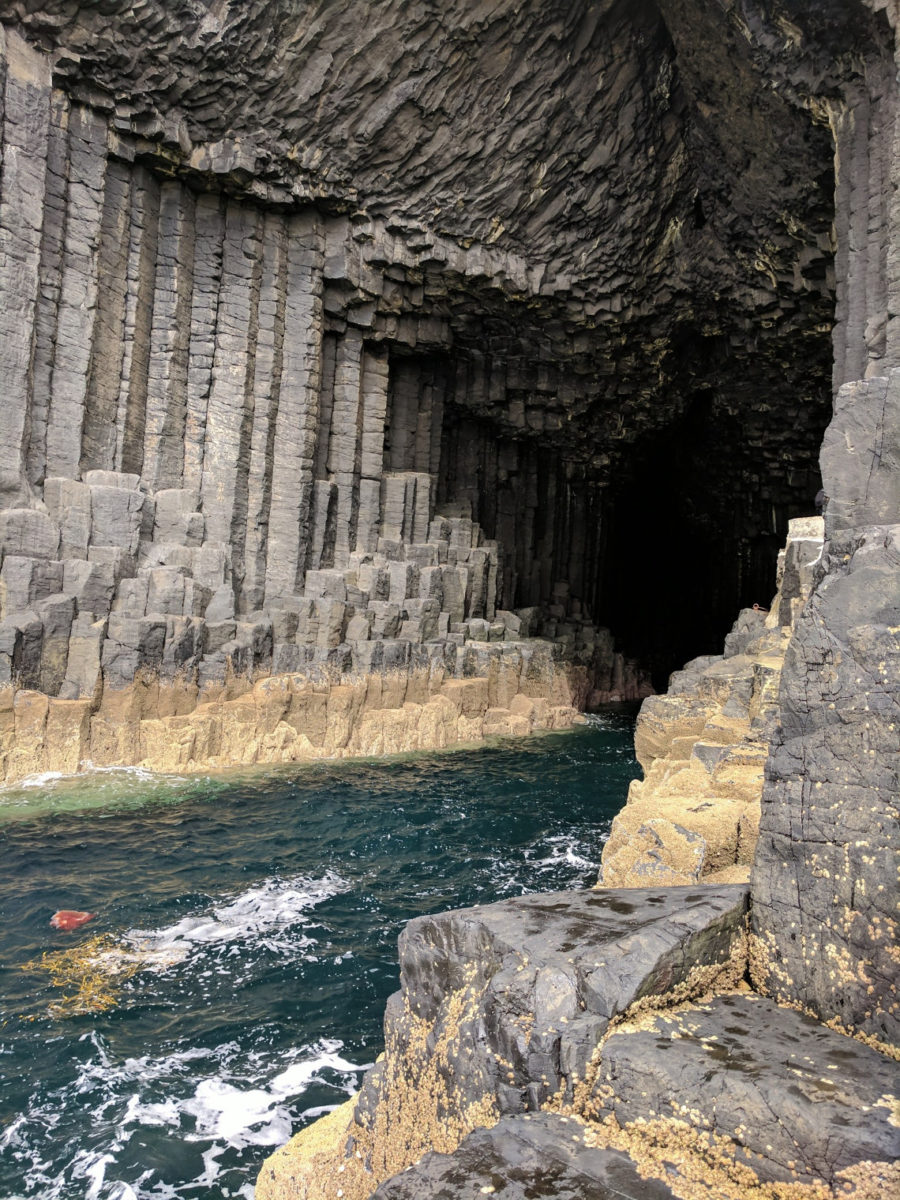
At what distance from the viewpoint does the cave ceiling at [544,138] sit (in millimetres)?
16781

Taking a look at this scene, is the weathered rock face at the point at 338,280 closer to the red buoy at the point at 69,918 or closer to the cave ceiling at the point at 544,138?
the cave ceiling at the point at 544,138

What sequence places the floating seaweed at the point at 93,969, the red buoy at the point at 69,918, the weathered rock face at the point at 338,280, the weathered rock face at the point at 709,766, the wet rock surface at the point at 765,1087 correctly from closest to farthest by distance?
the wet rock surface at the point at 765,1087 < the weathered rock face at the point at 709,766 < the floating seaweed at the point at 93,969 < the red buoy at the point at 69,918 < the weathered rock face at the point at 338,280

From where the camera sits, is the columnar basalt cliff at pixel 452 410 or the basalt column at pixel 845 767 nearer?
the basalt column at pixel 845 767

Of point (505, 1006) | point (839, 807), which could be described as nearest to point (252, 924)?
point (505, 1006)

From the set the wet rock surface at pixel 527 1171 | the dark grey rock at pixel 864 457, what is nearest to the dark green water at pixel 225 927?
the wet rock surface at pixel 527 1171

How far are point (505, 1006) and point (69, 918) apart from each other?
21.3 ft

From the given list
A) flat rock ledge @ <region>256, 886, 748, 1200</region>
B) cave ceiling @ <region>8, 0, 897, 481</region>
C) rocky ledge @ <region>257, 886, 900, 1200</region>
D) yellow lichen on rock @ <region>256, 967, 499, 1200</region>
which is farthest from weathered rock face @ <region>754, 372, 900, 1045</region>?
cave ceiling @ <region>8, 0, 897, 481</region>

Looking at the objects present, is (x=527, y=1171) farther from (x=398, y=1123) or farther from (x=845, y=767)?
(x=845, y=767)

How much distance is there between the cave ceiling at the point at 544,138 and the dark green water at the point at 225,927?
13596 millimetres

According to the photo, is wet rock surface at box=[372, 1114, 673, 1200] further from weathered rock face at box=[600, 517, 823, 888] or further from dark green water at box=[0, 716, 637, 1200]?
dark green water at box=[0, 716, 637, 1200]

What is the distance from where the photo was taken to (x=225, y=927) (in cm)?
856

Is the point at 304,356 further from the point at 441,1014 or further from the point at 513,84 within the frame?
the point at 441,1014

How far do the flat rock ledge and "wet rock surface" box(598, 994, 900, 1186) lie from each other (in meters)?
0.18

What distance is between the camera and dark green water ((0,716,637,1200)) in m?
5.41
